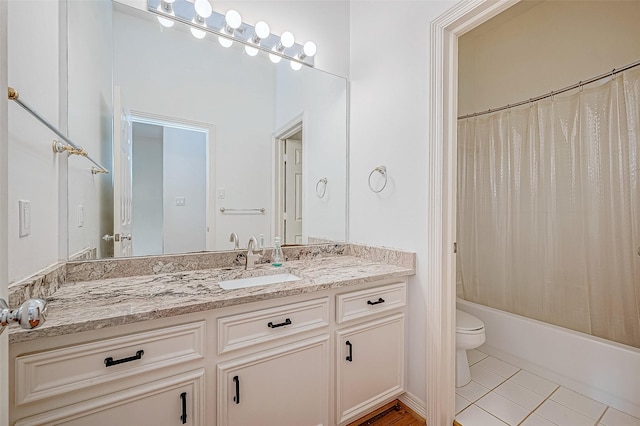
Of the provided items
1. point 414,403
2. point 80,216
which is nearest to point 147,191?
point 80,216

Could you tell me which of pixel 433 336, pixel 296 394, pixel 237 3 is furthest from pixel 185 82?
pixel 433 336

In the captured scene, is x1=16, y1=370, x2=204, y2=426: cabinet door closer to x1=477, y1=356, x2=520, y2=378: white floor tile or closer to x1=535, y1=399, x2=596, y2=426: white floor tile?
x1=535, y1=399, x2=596, y2=426: white floor tile

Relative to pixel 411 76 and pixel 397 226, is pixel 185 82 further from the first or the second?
pixel 397 226

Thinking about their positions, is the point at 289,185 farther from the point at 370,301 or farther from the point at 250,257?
the point at 370,301

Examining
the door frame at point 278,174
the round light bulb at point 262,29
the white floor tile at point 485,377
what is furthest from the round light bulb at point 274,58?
the white floor tile at point 485,377

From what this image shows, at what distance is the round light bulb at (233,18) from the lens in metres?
1.62

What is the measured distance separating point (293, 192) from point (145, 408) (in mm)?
1390

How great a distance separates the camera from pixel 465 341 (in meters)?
1.80

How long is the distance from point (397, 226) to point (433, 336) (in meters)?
0.62

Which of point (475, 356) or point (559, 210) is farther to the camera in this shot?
point (475, 356)

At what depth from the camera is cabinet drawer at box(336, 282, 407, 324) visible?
1376 mm

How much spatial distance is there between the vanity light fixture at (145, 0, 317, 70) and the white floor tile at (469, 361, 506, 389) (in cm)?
242

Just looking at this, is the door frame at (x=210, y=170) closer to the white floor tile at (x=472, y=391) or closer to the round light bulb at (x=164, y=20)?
the round light bulb at (x=164, y=20)

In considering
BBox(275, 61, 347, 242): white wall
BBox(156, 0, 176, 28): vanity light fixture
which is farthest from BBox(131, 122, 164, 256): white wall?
BBox(275, 61, 347, 242): white wall
